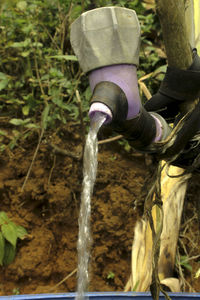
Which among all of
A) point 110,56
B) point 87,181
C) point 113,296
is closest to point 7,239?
point 113,296

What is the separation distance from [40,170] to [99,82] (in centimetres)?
116

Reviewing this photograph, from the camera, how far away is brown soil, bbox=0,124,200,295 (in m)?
1.39

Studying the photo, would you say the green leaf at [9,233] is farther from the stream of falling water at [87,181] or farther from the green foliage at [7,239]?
the stream of falling water at [87,181]

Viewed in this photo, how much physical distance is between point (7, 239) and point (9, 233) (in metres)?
0.02

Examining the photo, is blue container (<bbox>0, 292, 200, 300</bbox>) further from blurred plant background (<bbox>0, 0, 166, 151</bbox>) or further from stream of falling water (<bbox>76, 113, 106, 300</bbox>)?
blurred plant background (<bbox>0, 0, 166, 151</bbox>)

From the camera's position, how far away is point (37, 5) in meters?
1.67

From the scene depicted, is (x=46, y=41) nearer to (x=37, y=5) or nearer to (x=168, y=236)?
(x=37, y=5)

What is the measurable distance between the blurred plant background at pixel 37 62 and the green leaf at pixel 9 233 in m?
0.39

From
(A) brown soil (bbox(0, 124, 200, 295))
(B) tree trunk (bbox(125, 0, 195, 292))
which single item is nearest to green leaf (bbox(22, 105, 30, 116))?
(A) brown soil (bbox(0, 124, 200, 295))

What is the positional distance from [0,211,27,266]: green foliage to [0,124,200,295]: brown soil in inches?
2.6

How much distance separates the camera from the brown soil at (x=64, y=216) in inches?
54.9

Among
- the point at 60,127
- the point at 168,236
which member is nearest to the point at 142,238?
the point at 168,236

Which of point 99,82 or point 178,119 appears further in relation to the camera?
point 178,119

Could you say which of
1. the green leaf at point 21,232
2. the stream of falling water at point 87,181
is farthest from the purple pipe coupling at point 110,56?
the green leaf at point 21,232
